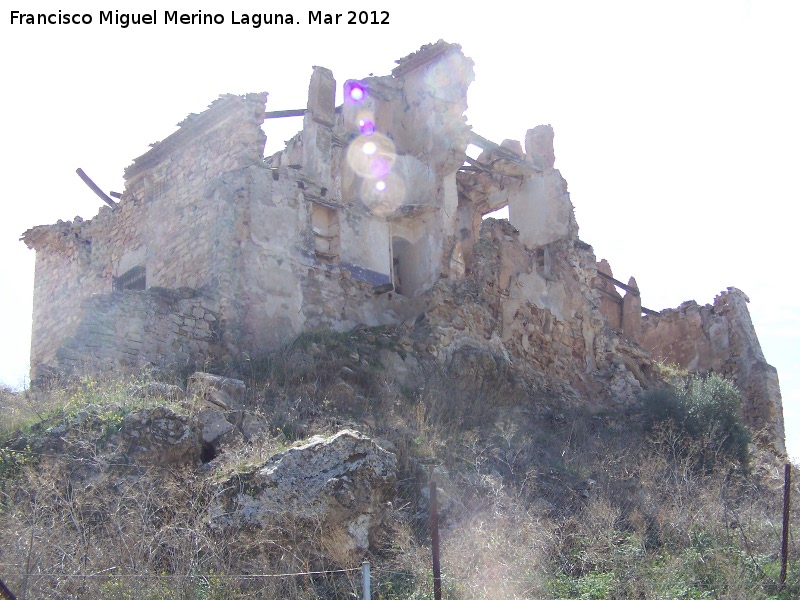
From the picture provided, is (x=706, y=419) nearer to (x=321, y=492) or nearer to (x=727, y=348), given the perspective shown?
(x=727, y=348)

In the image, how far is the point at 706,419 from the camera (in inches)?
618

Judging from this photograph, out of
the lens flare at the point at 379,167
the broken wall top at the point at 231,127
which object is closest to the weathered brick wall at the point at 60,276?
the broken wall top at the point at 231,127

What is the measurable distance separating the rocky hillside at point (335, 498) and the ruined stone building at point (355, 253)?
1328 mm

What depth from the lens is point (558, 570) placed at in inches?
416

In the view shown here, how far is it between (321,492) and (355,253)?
807 centimetres

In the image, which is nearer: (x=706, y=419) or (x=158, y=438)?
(x=158, y=438)

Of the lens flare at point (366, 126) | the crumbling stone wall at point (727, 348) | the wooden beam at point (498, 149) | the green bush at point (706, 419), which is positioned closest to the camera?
the green bush at point (706, 419)

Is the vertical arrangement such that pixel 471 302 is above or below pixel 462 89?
below

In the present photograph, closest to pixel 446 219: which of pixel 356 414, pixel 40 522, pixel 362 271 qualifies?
pixel 362 271

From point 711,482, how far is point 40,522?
8.49m

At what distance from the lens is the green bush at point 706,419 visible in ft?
48.9

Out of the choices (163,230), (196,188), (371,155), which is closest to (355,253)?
(371,155)

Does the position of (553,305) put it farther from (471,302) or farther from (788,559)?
(788,559)

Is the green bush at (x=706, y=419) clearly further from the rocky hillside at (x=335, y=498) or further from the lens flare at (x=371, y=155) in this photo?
the lens flare at (x=371, y=155)
